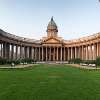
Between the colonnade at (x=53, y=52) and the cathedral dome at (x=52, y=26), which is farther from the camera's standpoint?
the cathedral dome at (x=52, y=26)

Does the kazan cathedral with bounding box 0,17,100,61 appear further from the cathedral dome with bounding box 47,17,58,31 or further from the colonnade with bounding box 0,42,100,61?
the cathedral dome with bounding box 47,17,58,31

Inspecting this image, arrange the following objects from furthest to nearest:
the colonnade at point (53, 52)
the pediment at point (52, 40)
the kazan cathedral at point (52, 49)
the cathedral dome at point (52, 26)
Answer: the cathedral dome at point (52, 26) < the pediment at point (52, 40) < the colonnade at point (53, 52) < the kazan cathedral at point (52, 49)

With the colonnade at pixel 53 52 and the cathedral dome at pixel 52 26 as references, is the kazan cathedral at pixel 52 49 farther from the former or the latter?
the cathedral dome at pixel 52 26

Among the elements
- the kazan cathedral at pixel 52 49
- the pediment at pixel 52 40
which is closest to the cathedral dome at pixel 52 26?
the kazan cathedral at pixel 52 49

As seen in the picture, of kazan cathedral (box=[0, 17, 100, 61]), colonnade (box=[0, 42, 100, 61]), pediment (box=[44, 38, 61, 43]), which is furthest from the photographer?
pediment (box=[44, 38, 61, 43])

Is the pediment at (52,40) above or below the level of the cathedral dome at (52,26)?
below

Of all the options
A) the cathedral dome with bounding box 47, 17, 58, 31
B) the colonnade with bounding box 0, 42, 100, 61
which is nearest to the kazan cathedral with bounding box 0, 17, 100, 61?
the colonnade with bounding box 0, 42, 100, 61

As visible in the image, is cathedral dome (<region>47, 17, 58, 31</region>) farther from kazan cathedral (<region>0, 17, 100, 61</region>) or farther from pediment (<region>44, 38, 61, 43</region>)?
pediment (<region>44, 38, 61, 43</region>)

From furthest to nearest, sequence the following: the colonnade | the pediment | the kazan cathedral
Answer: the pediment, the colonnade, the kazan cathedral

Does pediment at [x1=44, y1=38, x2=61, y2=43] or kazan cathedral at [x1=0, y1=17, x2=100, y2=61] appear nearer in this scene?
kazan cathedral at [x1=0, y1=17, x2=100, y2=61]

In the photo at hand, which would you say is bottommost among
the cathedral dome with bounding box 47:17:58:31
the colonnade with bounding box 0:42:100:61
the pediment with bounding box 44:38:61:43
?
the colonnade with bounding box 0:42:100:61

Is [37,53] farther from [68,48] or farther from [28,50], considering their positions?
[68,48]

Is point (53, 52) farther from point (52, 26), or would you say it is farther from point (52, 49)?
point (52, 26)

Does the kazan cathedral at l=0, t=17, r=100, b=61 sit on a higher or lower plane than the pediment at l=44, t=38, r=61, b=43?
lower
